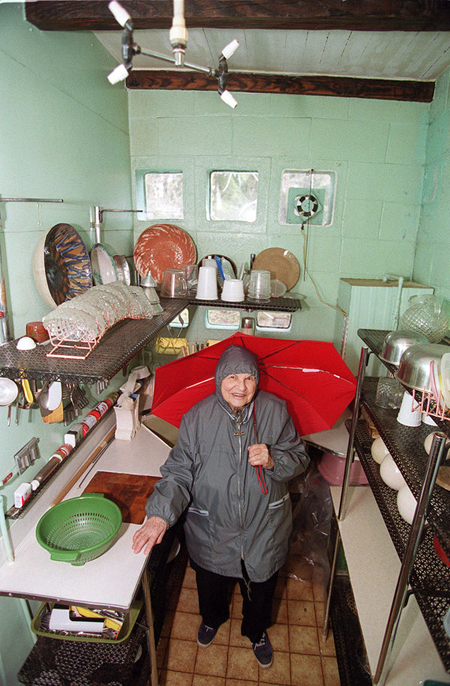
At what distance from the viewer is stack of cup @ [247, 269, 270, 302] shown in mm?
2365

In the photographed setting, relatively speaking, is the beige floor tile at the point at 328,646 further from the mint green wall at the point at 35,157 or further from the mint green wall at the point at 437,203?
the mint green wall at the point at 437,203

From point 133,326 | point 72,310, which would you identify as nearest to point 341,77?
point 133,326

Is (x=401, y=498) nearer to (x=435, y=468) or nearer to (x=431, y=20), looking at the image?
(x=435, y=468)

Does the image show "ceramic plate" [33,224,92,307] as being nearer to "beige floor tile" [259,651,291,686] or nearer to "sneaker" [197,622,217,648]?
"sneaker" [197,622,217,648]

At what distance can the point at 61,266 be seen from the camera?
5.40ft

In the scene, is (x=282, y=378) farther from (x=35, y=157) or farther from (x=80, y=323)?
(x=35, y=157)

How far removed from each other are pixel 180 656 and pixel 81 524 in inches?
35.4

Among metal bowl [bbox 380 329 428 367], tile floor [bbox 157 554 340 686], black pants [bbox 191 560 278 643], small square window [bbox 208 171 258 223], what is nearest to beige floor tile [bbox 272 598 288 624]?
tile floor [bbox 157 554 340 686]

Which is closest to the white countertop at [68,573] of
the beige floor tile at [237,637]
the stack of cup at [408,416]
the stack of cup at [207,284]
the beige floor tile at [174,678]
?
the beige floor tile at [174,678]

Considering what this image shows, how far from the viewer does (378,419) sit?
133 centimetres

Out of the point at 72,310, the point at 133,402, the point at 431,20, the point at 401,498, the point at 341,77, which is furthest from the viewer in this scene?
the point at 341,77

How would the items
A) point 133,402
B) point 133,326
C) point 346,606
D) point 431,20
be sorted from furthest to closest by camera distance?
point 133,402, point 346,606, point 133,326, point 431,20

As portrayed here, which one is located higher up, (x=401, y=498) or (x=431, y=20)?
(x=431, y=20)

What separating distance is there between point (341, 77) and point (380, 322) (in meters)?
1.47
